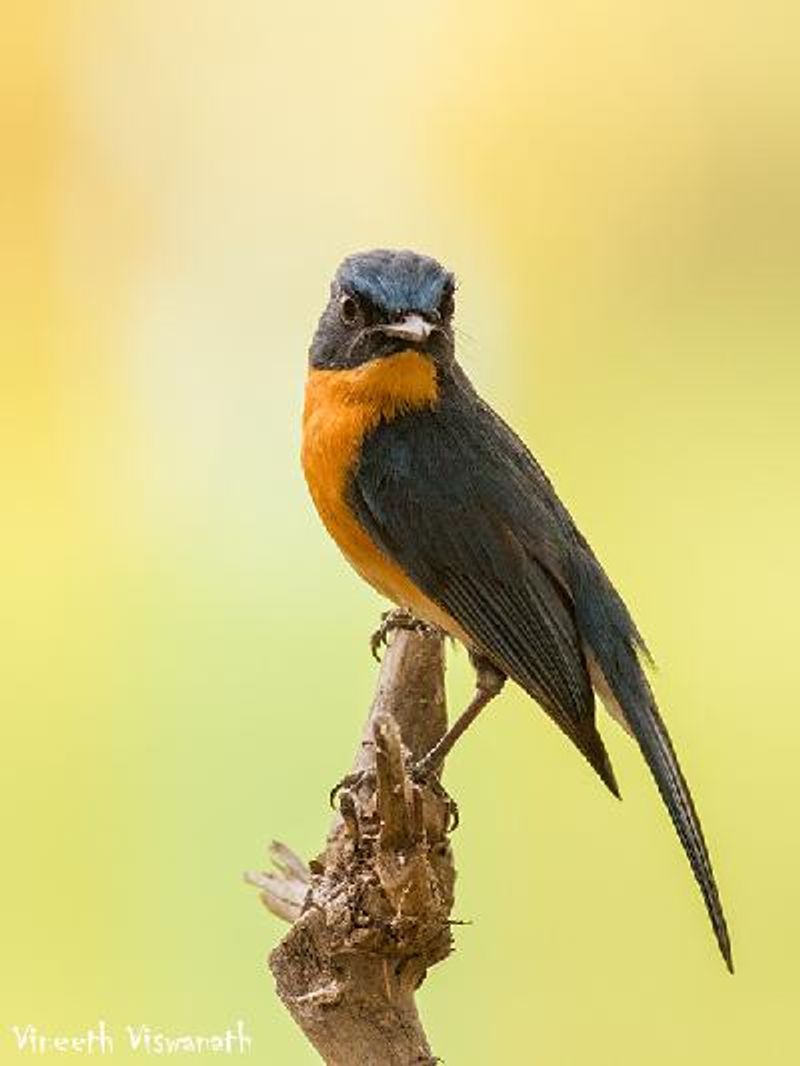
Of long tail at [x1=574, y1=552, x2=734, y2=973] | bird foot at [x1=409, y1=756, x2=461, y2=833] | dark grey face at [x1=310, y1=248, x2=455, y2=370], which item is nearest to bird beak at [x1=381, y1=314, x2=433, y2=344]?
dark grey face at [x1=310, y1=248, x2=455, y2=370]

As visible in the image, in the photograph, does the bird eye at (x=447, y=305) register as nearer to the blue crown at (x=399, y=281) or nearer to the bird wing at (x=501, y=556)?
the blue crown at (x=399, y=281)

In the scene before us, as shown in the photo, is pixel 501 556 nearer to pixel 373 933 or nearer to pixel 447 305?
pixel 447 305

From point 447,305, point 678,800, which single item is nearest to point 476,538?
point 447,305

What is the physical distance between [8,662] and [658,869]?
1549 mm

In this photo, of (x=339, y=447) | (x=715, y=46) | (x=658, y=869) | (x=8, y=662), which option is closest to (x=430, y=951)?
(x=339, y=447)

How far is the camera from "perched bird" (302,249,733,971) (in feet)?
9.99

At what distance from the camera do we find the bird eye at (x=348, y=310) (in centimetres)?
304

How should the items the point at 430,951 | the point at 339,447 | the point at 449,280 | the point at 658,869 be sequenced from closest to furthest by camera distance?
the point at 430,951 < the point at 449,280 < the point at 339,447 < the point at 658,869

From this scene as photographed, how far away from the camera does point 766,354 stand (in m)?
4.86

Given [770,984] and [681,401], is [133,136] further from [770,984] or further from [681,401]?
[770,984]

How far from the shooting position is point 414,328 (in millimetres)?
2938

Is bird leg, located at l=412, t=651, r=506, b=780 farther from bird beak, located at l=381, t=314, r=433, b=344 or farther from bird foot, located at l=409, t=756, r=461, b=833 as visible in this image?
bird beak, located at l=381, t=314, r=433, b=344

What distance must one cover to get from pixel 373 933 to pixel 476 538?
2.25ft

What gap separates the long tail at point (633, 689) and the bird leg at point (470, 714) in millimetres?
158
